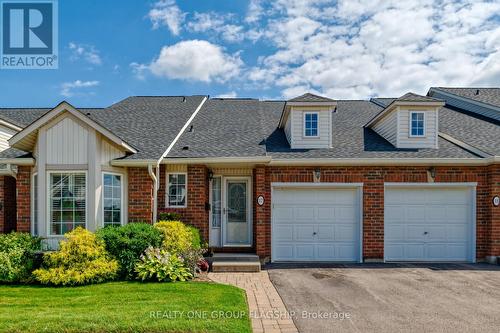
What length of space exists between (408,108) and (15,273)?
38.6ft

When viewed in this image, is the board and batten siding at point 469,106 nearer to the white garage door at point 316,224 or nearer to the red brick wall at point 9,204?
the white garage door at point 316,224

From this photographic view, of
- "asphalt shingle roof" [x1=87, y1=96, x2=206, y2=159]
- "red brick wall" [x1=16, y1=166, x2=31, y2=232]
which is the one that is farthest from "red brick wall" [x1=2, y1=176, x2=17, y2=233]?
"asphalt shingle roof" [x1=87, y1=96, x2=206, y2=159]

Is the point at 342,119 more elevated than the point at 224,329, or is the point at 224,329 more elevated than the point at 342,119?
the point at 342,119

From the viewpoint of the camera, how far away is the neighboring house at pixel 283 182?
8.53 meters

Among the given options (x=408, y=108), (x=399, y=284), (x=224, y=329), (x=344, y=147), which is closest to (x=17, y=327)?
(x=224, y=329)

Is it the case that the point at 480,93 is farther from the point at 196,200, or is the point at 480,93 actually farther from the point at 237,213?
the point at 196,200

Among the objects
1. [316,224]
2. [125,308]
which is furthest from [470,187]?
[125,308]

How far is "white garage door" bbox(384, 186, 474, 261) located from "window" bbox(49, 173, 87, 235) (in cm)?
869

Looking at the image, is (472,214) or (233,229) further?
(233,229)

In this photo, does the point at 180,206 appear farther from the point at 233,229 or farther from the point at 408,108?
the point at 408,108

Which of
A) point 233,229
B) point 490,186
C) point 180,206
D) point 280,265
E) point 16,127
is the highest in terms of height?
point 16,127

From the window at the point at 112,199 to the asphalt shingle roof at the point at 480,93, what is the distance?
14.6 metres

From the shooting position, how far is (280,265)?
953 centimetres

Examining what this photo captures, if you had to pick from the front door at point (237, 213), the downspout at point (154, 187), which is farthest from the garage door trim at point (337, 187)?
the downspout at point (154, 187)
